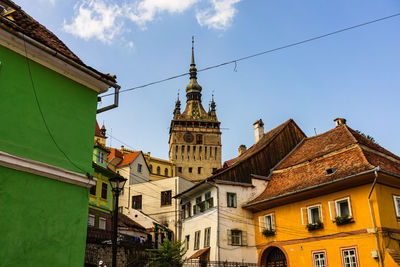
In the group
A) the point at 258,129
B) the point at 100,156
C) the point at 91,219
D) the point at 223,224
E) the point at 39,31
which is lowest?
the point at 223,224

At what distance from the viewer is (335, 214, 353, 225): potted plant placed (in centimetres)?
2219

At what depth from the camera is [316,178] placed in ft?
82.6

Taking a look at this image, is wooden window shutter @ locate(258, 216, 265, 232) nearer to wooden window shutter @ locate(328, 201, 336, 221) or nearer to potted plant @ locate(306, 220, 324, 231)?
potted plant @ locate(306, 220, 324, 231)

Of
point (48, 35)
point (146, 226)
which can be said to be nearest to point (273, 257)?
point (146, 226)

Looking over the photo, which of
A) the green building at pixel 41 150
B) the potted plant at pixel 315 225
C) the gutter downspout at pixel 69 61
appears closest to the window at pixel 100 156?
the potted plant at pixel 315 225

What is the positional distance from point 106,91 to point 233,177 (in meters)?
20.0

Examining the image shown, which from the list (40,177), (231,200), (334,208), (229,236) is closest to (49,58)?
(40,177)

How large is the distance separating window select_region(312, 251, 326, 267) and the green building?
17.2 metres

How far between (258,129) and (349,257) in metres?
19.1

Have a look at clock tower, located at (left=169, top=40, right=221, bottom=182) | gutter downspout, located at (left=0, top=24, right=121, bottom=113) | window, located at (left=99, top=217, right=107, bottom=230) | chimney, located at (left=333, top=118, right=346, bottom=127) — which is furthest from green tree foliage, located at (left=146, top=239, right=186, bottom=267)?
clock tower, located at (left=169, top=40, right=221, bottom=182)

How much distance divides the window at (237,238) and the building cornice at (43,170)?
64.0 feet

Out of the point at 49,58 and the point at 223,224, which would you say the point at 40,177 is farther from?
the point at 223,224

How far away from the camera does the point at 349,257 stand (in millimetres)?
21938

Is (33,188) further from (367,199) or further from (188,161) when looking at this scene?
(188,161)
